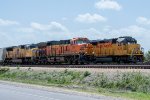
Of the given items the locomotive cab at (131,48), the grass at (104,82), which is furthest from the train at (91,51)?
the grass at (104,82)

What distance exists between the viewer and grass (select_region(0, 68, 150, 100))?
23.6m

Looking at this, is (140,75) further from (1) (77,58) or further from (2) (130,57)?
(1) (77,58)

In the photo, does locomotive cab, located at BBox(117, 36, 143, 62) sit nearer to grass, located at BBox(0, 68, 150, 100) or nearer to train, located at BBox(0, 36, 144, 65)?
train, located at BBox(0, 36, 144, 65)

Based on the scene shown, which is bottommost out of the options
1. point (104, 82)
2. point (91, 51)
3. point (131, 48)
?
point (104, 82)

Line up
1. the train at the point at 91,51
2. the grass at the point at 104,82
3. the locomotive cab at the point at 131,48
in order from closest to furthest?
1. the grass at the point at 104,82
2. the locomotive cab at the point at 131,48
3. the train at the point at 91,51

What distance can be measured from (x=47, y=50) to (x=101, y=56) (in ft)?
35.1

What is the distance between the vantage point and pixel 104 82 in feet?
93.7

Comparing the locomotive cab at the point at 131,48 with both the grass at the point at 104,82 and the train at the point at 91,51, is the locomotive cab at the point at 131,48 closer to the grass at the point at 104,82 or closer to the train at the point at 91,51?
the train at the point at 91,51

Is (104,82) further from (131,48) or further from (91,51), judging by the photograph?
(91,51)

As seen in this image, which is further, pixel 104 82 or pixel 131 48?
pixel 131 48

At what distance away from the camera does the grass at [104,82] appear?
23578mm

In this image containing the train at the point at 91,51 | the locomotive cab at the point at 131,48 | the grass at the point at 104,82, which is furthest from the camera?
the train at the point at 91,51

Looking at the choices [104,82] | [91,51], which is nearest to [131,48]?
[91,51]

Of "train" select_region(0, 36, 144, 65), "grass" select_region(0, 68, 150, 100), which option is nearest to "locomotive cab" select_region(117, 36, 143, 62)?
"train" select_region(0, 36, 144, 65)
